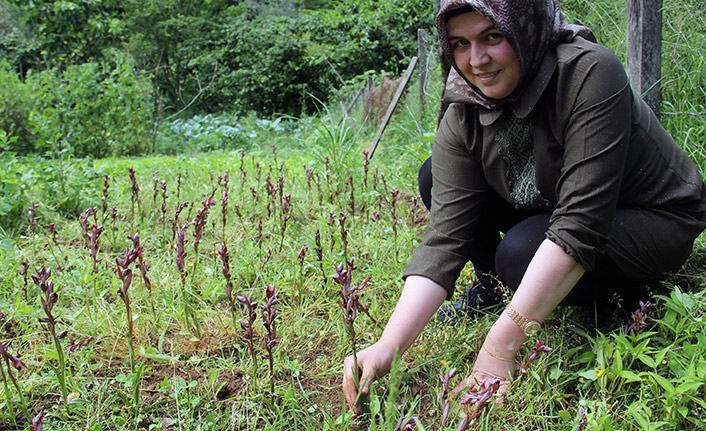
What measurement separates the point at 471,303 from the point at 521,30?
1175 millimetres

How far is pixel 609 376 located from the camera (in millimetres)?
1624

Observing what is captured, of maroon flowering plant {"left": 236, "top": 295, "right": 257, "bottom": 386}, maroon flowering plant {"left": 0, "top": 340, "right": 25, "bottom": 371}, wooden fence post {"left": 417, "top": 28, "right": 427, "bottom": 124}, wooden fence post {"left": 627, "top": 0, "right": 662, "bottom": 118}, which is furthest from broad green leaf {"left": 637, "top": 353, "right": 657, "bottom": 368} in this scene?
wooden fence post {"left": 417, "top": 28, "right": 427, "bottom": 124}

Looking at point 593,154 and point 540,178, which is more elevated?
point 593,154

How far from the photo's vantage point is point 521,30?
1608mm

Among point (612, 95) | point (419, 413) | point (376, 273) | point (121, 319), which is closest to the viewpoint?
point (612, 95)

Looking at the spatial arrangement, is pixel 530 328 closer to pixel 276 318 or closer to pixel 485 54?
pixel 485 54

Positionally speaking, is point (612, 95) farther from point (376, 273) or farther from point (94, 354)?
point (94, 354)

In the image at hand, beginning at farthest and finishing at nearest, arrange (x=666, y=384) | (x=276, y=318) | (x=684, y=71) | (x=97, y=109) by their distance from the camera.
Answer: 1. (x=97, y=109)
2. (x=684, y=71)
3. (x=276, y=318)
4. (x=666, y=384)

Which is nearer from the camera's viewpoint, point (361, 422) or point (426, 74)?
point (361, 422)

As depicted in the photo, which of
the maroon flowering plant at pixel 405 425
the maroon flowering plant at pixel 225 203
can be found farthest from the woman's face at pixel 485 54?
the maroon flowering plant at pixel 225 203

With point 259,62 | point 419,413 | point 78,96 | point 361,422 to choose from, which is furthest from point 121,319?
point 259,62

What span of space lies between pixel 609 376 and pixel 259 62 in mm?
15490

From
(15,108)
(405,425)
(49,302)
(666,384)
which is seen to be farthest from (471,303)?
(15,108)

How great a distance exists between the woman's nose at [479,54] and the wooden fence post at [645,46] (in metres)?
1.50
